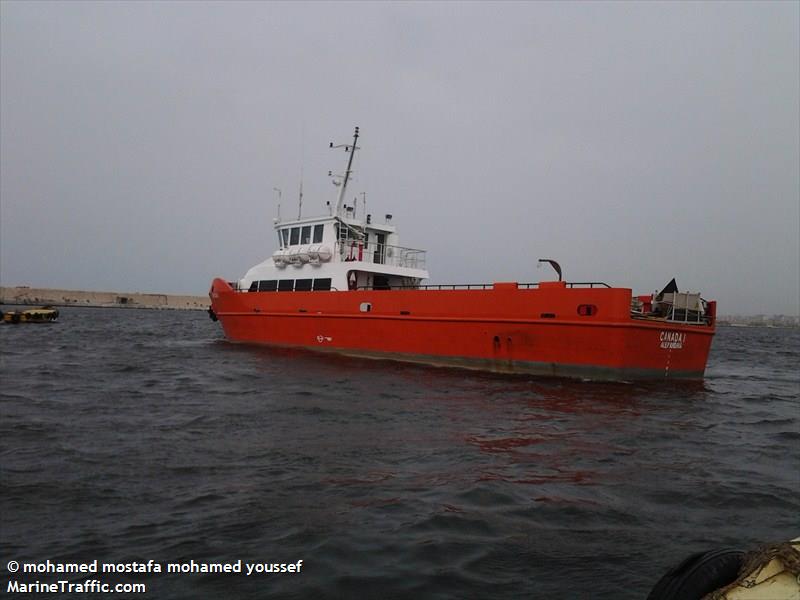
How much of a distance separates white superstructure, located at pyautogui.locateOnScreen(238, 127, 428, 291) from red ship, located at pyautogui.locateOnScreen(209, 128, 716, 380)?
0.04 m

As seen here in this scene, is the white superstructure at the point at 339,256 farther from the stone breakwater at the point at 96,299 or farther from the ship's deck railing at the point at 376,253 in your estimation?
the stone breakwater at the point at 96,299

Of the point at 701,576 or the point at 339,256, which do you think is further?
the point at 339,256

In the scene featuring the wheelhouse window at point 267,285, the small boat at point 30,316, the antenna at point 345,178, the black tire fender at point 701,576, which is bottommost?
the small boat at point 30,316

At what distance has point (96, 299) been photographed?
7619cm

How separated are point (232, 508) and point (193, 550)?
661 mm

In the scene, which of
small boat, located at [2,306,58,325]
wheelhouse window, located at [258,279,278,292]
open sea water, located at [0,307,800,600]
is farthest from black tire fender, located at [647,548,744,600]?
small boat, located at [2,306,58,325]

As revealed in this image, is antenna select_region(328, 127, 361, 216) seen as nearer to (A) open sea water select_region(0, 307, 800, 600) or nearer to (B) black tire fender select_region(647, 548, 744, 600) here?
(A) open sea water select_region(0, 307, 800, 600)

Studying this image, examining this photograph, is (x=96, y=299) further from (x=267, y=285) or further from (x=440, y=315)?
(x=440, y=315)

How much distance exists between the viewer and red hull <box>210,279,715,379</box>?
10438 millimetres

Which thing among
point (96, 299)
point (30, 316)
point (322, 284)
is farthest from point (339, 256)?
point (96, 299)

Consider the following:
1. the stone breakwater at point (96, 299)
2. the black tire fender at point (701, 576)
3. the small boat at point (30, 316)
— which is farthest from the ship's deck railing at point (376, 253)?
the stone breakwater at point (96, 299)

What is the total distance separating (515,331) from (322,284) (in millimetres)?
6773

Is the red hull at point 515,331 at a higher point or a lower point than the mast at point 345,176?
lower

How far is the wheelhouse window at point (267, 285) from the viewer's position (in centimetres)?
1817
